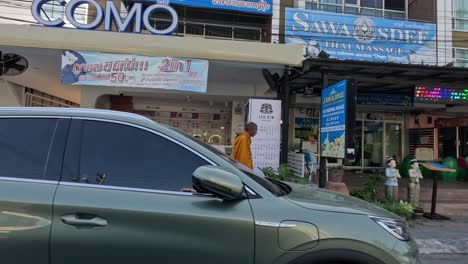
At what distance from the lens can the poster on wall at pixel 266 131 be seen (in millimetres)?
9984

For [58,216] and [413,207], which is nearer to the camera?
[58,216]

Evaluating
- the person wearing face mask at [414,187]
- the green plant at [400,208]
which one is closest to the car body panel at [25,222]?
the green plant at [400,208]

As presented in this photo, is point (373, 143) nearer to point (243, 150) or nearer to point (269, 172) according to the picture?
point (269, 172)

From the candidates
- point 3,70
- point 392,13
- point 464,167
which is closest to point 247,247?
point 3,70

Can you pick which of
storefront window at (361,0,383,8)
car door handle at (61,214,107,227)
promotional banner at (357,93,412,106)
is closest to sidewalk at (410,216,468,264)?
car door handle at (61,214,107,227)

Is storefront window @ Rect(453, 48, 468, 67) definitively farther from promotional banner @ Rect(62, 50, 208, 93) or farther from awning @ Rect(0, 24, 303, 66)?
promotional banner @ Rect(62, 50, 208, 93)

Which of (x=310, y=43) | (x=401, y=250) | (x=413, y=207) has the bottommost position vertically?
(x=413, y=207)

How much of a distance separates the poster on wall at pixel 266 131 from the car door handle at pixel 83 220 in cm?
768

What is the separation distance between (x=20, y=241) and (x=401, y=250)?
2.42m

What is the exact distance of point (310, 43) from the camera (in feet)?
63.2

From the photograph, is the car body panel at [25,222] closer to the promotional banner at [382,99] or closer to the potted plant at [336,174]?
the potted plant at [336,174]

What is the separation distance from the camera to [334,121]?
28.0 ft

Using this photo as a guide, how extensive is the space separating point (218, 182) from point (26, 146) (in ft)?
4.32

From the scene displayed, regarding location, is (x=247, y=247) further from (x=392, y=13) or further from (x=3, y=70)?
(x=392, y=13)
